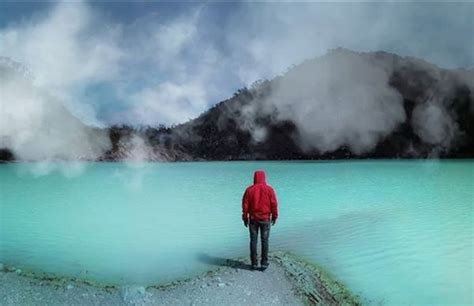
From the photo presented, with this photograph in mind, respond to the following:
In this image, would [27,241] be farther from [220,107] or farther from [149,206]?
[220,107]

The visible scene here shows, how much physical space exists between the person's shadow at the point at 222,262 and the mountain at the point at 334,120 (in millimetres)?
70527

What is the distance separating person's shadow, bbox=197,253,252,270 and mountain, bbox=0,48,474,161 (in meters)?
70.5

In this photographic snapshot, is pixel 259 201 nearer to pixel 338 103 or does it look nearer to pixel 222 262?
pixel 222 262

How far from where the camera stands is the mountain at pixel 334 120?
274ft

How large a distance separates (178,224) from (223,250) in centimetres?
449

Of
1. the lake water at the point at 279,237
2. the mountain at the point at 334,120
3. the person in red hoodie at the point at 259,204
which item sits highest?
the mountain at the point at 334,120

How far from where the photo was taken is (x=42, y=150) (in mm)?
74562

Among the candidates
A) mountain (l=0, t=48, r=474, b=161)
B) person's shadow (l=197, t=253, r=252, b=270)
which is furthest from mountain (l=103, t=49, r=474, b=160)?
person's shadow (l=197, t=253, r=252, b=270)

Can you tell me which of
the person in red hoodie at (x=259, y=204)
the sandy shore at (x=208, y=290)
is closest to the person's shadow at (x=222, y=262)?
the sandy shore at (x=208, y=290)

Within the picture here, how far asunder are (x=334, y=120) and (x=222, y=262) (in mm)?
86737

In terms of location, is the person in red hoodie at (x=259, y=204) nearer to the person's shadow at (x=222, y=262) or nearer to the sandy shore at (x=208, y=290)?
the sandy shore at (x=208, y=290)

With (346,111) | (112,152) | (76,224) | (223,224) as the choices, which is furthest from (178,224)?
(346,111)

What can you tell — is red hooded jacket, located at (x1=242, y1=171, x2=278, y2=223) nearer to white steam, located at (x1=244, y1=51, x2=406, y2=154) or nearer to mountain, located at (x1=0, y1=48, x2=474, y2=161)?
mountain, located at (x1=0, y1=48, x2=474, y2=161)

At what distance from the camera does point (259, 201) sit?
789cm
